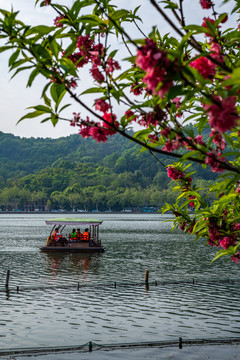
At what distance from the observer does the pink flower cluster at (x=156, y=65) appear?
2.82 meters

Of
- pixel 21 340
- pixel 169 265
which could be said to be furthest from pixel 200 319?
pixel 169 265

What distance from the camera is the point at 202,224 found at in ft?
20.0

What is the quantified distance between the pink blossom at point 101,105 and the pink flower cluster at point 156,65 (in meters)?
1.10

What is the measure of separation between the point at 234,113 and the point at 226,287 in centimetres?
2254

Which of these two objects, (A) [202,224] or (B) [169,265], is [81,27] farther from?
(B) [169,265]

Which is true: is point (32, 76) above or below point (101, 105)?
above

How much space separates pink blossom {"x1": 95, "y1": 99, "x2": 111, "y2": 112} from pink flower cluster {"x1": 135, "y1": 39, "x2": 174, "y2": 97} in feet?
3.62

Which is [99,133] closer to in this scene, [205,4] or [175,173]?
[205,4]

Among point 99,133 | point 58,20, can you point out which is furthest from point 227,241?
point 58,20

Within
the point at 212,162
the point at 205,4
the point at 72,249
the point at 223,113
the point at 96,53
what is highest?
the point at 205,4

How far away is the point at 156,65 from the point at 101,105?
1.20m

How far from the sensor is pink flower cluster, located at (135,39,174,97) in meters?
2.82

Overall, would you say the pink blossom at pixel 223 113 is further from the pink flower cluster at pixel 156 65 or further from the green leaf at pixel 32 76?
the green leaf at pixel 32 76

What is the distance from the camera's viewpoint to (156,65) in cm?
284
